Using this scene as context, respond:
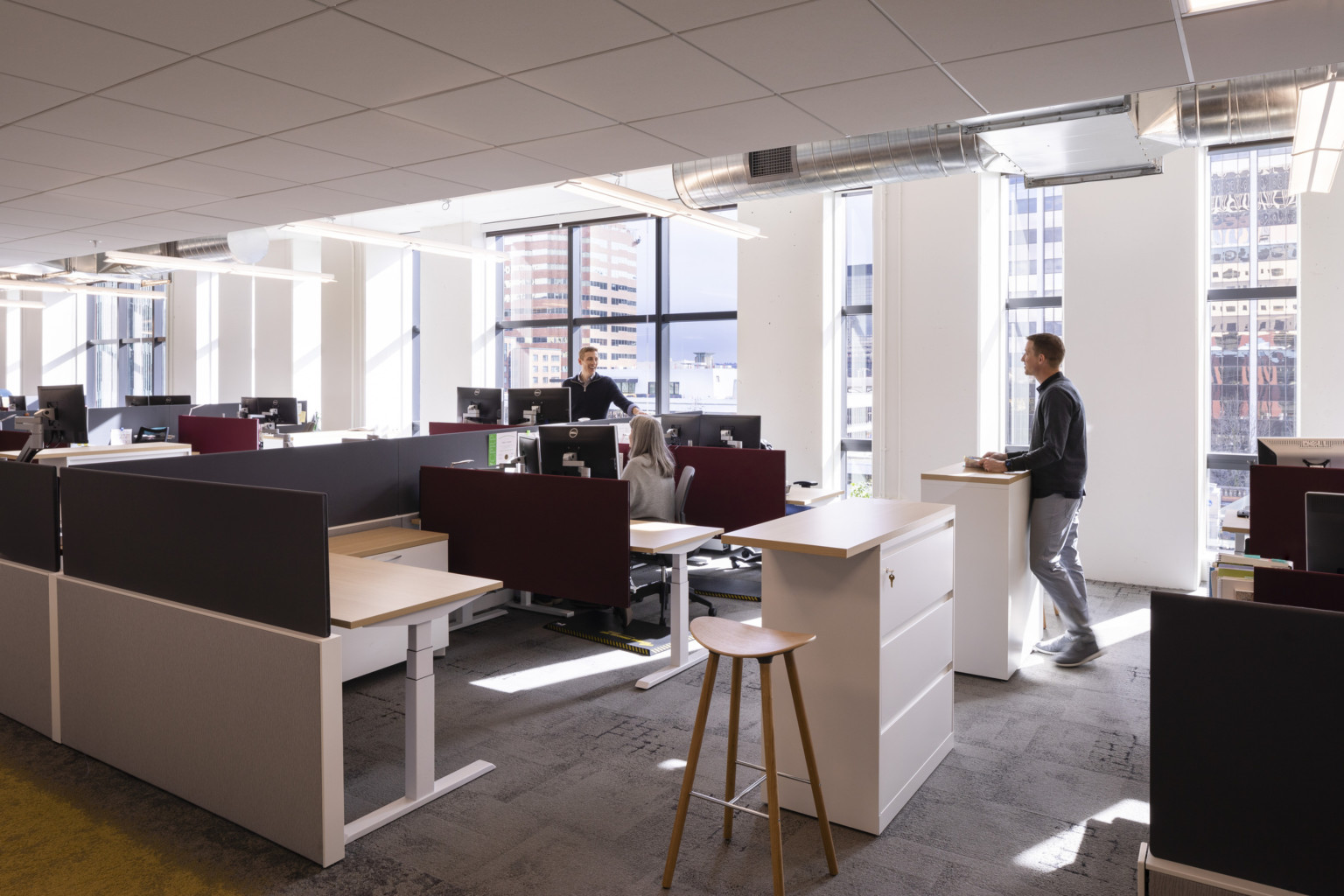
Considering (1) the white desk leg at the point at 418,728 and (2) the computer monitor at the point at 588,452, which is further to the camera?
(2) the computer monitor at the point at 588,452

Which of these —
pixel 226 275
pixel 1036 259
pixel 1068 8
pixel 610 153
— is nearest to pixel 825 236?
pixel 1036 259

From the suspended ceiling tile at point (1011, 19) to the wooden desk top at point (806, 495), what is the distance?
9.19 feet

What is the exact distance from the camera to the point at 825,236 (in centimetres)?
685

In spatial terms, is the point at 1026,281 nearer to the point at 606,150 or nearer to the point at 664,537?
the point at 606,150

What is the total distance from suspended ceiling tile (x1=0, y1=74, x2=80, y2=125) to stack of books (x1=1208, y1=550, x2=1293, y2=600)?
15.2ft

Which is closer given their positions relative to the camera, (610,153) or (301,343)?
(610,153)

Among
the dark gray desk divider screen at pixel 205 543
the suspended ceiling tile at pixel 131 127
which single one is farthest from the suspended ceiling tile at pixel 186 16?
the dark gray desk divider screen at pixel 205 543

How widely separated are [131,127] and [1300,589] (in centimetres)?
462

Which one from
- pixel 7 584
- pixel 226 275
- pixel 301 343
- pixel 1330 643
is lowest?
pixel 7 584

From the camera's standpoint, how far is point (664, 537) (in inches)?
152

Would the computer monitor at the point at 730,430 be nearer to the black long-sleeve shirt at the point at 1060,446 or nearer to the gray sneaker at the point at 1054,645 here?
the black long-sleeve shirt at the point at 1060,446

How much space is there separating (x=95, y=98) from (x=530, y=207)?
523 centimetres

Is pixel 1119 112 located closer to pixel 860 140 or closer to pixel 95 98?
pixel 860 140

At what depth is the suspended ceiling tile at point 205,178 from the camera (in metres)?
4.55
